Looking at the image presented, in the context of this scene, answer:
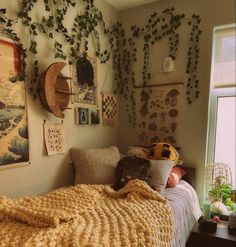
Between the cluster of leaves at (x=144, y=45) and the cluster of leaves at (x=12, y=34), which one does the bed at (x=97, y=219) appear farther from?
the cluster of leaves at (x=144, y=45)

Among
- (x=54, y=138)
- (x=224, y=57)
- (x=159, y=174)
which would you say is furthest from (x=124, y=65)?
(x=159, y=174)

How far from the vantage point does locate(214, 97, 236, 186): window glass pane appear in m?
2.14

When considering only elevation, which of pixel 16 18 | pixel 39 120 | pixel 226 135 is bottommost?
pixel 226 135

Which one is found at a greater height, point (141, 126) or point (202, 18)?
point (202, 18)

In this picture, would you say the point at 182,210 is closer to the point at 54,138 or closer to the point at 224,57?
the point at 54,138

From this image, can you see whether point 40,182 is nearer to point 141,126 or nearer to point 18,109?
point 18,109

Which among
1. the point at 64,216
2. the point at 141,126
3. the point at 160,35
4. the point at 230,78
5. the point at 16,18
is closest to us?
the point at 64,216

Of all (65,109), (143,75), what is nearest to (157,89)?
(143,75)

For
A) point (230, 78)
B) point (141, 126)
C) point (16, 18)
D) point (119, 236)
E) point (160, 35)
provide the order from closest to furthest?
point (119, 236), point (16, 18), point (230, 78), point (160, 35), point (141, 126)

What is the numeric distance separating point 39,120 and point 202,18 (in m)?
1.86

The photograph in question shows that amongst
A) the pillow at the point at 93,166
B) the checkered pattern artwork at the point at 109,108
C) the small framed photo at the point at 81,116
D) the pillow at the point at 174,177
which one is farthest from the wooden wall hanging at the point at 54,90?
the pillow at the point at 174,177

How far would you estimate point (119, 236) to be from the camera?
40.1 inches

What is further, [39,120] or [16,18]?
[39,120]

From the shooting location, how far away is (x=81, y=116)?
2.03 m
